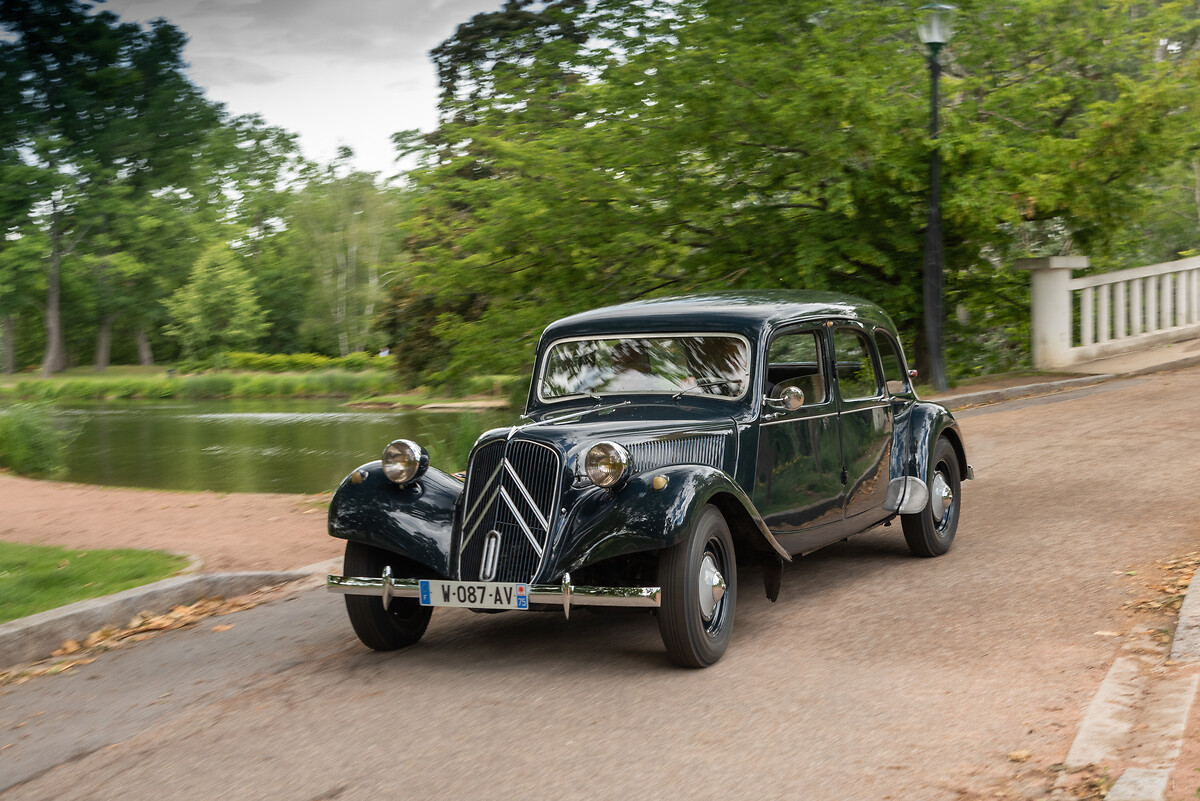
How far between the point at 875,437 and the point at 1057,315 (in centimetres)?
1509

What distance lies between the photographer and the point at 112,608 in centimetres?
725

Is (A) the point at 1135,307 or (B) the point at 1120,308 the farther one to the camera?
(A) the point at 1135,307

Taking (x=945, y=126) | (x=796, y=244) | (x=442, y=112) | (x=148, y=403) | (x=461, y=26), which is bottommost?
(x=148, y=403)

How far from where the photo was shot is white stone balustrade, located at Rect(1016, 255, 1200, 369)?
21234 millimetres

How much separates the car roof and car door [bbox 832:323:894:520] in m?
0.26

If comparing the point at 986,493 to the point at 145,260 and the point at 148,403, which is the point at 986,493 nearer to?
the point at 148,403

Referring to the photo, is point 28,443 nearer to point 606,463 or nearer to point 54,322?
point 606,463

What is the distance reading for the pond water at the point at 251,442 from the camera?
64.8ft

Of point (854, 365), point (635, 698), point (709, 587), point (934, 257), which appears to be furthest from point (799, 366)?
point (934, 257)

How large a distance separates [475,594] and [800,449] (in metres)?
2.16

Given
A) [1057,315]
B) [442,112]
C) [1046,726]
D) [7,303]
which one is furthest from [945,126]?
[7,303]

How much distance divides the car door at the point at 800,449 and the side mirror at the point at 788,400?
28mm

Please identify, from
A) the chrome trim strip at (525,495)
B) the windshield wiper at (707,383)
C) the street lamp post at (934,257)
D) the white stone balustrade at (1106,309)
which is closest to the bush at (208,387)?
the white stone balustrade at (1106,309)

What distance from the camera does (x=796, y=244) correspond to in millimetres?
20141
